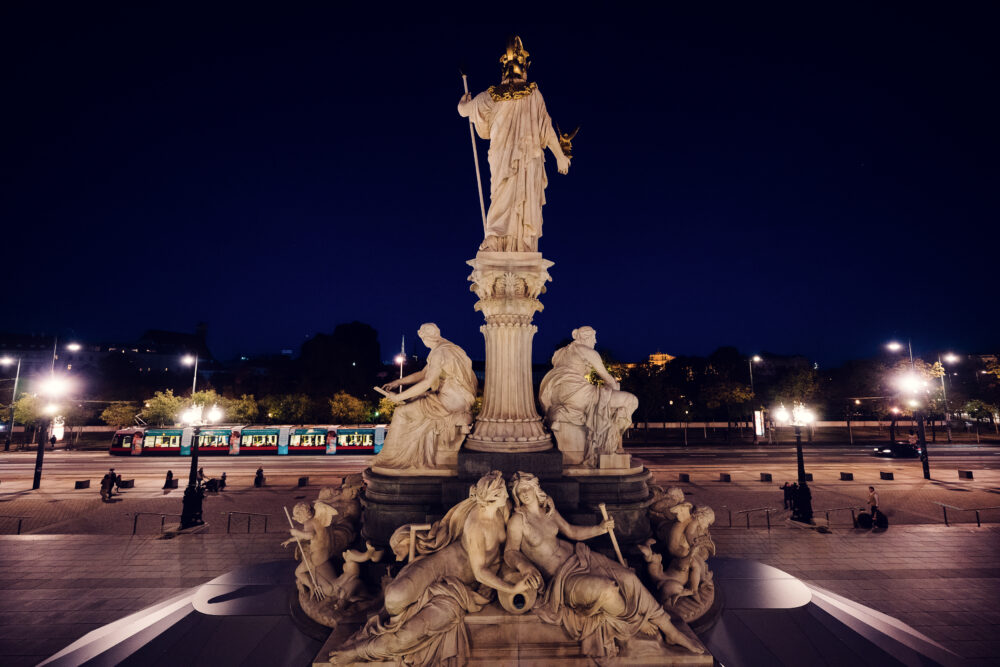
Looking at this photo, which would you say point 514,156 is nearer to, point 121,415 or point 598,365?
point 598,365

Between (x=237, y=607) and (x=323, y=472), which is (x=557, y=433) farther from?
(x=323, y=472)

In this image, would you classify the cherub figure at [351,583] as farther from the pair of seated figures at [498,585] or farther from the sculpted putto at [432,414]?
the sculpted putto at [432,414]

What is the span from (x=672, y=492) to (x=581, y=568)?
233 cm

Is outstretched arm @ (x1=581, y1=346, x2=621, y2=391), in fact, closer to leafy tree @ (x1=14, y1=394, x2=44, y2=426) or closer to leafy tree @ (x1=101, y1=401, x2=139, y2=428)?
leafy tree @ (x1=101, y1=401, x2=139, y2=428)

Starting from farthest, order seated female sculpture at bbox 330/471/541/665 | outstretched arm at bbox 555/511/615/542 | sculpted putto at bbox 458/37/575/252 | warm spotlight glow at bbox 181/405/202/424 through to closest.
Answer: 1. warm spotlight glow at bbox 181/405/202/424
2. sculpted putto at bbox 458/37/575/252
3. outstretched arm at bbox 555/511/615/542
4. seated female sculpture at bbox 330/471/541/665

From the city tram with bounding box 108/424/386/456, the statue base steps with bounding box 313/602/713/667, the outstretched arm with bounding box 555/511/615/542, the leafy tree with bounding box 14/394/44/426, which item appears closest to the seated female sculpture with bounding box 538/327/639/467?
the outstretched arm with bounding box 555/511/615/542

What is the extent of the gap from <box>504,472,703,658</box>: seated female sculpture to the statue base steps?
8 cm

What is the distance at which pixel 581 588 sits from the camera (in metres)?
4.34

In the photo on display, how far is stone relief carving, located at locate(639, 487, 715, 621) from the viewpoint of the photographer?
5418 mm

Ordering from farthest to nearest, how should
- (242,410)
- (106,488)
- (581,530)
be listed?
(242,410) < (106,488) < (581,530)

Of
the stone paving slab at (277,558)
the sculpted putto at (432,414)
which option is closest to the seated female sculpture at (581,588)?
the sculpted putto at (432,414)

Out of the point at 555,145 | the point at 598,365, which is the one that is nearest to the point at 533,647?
the point at 598,365

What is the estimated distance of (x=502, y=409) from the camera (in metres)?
7.27

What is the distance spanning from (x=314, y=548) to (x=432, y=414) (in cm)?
239
